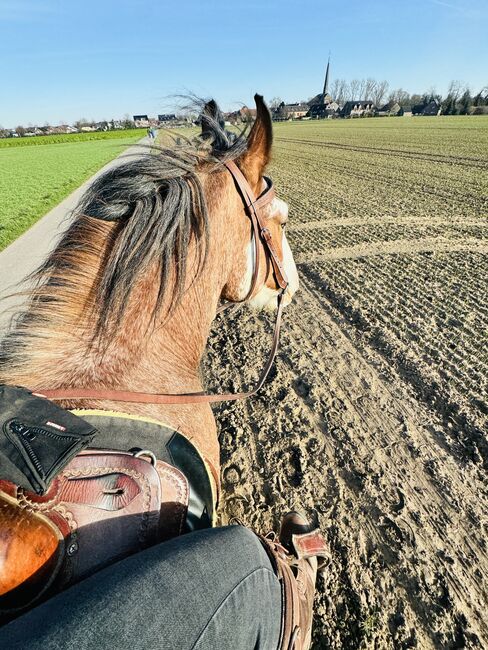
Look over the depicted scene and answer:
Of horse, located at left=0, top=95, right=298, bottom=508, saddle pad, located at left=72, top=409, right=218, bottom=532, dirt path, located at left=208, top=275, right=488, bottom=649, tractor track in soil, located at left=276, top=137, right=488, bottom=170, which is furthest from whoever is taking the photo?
tractor track in soil, located at left=276, top=137, right=488, bottom=170

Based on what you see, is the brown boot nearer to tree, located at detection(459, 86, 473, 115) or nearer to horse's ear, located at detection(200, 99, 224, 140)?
horse's ear, located at detection(200, 99, 224, 140)

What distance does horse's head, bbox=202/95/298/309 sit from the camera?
1713 millimetres

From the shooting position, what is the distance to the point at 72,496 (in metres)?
1.02

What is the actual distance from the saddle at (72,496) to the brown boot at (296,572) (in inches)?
16.9

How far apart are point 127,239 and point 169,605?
1174 millimetres

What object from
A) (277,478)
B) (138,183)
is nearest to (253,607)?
(138,183)

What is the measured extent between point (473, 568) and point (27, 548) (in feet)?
8.27

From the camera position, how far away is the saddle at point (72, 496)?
93cm

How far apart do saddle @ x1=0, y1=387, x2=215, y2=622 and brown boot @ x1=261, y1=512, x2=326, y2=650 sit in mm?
429

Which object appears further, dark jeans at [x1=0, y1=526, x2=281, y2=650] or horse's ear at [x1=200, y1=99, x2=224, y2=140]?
horse's ear at [x1=200, y1=99, x2=224, y2=140]

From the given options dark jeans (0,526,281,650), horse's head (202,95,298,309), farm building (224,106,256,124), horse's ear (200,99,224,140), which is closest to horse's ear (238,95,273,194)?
horse's head (202,95,298,309)

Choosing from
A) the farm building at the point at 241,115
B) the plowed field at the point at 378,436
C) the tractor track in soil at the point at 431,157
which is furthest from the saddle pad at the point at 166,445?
the tractor track in soil at the point at 431,157

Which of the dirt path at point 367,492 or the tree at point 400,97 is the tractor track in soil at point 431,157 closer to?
the dirt path at point 367,492

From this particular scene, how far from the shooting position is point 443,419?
10.9 ft
